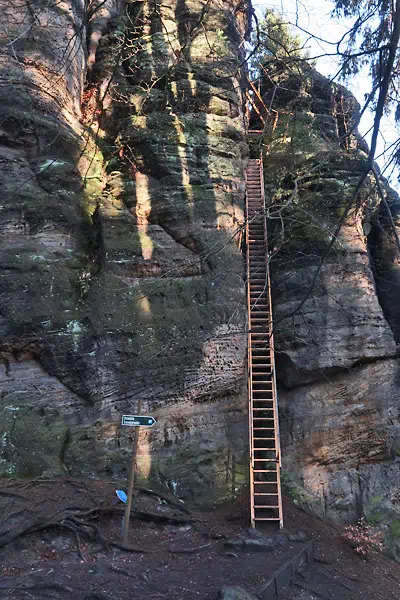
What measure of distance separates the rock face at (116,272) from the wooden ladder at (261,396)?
1.32ft

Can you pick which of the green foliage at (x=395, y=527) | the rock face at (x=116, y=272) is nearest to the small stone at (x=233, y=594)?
the rock face at (x=116, y=272)

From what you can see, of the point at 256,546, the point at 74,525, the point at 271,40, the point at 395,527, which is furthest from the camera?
the point at 395,527

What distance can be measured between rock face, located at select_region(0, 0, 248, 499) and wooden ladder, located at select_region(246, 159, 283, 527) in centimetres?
40

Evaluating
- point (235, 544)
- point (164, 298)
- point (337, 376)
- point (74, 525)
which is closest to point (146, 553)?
point (74, 525)

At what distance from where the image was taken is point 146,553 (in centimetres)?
602

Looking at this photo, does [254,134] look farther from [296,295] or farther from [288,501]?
[288,501]

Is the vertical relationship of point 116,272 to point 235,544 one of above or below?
above

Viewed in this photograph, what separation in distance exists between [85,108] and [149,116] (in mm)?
1823

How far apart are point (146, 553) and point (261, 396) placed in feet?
13.5

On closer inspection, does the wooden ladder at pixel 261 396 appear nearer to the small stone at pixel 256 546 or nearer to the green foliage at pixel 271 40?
the small stone at pixel 256 546

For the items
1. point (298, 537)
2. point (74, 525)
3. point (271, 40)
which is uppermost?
point (271, 40)

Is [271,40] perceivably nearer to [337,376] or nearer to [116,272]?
[116,272]

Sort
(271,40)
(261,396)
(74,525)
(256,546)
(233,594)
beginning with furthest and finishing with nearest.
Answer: (261,396), (256,546), (74,525), (271,40), (233,594)

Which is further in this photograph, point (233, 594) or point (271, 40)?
point (271, 40)
